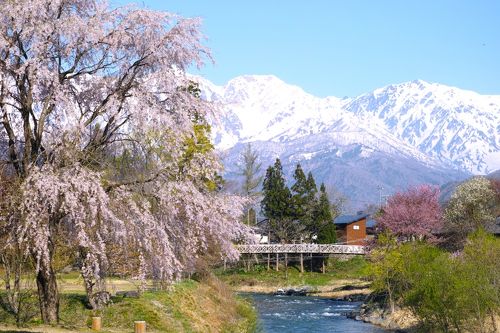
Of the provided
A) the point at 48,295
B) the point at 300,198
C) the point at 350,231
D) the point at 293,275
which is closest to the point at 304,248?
the point at 293,275

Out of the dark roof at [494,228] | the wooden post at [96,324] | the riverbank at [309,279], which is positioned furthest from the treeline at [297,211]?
the wooden post at [96,324]

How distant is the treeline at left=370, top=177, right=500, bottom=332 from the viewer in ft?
131

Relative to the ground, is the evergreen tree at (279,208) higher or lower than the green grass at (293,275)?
higher

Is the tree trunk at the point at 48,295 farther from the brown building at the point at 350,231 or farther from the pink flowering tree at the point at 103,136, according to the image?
the brown building at the point at 350,231

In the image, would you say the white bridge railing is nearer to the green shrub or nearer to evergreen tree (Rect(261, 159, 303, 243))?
evergreen tree (Rect(261, 159, 303, 243))

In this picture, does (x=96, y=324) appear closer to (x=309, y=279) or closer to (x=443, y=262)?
(x=443, y=262)

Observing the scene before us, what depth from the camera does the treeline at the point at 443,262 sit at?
1566 inches

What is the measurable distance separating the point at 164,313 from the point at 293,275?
64620mm

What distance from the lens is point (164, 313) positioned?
99.3ft

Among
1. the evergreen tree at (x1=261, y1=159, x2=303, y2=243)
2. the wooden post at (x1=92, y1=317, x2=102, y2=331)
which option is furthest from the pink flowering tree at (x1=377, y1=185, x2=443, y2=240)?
the wooden post at (x1=92, y1=317, x2=102, y2=331)

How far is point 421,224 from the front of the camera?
80.3m

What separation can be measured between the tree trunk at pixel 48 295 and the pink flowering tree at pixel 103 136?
3 cm

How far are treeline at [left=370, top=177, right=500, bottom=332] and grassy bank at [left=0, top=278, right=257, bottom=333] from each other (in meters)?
11.1

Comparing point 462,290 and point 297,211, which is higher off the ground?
point 297,211
